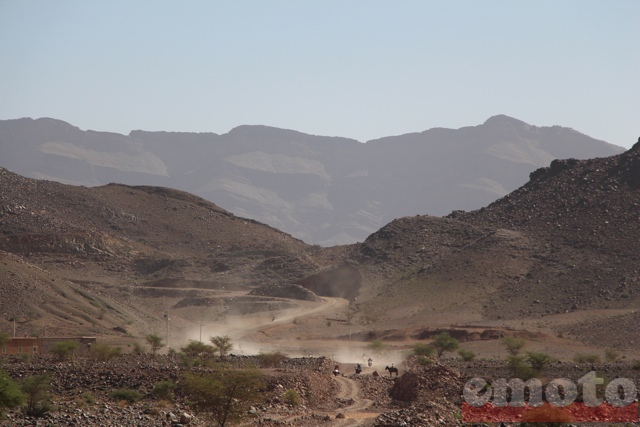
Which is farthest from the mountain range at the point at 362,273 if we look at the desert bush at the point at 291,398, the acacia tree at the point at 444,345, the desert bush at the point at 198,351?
the desert bush at the point at 291,398

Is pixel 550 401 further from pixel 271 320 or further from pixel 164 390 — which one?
pixel 271 320

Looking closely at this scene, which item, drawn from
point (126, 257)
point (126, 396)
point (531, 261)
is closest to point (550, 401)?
point (126, 396)

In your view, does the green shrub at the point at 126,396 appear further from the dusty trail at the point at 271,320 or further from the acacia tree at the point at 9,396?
the dusty trail at the point at 271,320

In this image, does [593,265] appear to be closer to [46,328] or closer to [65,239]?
[46,328]

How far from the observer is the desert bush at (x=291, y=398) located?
136 feet

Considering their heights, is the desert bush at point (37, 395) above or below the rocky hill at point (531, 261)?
below

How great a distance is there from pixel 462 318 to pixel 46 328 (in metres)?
36.5

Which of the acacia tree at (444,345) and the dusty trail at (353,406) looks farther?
the acacia tree at (444,345)

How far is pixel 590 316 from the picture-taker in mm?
83062

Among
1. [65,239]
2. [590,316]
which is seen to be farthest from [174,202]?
[590,316]

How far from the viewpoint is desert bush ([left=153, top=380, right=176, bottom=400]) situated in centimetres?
4159

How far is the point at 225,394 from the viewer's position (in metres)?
36.8

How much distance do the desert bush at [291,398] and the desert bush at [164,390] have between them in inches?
189

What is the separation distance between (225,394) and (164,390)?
6047mm
